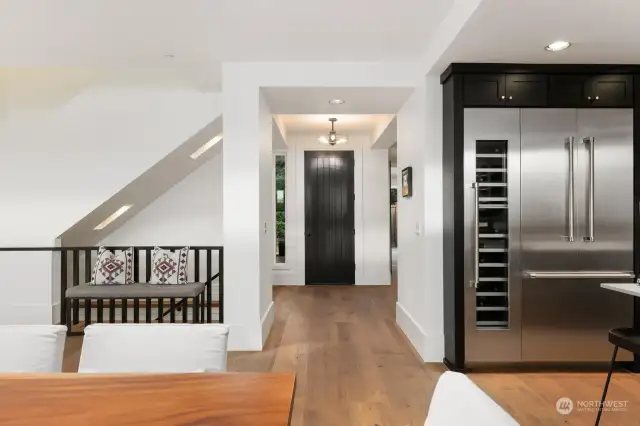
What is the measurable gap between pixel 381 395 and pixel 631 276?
2241 mm

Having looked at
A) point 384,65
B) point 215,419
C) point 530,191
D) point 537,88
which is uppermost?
point 384,65

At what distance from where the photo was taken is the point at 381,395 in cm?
299

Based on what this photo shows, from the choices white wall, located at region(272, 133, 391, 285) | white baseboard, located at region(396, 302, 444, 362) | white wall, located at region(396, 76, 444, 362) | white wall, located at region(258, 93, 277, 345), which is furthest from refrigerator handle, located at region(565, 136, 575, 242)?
white wall, located at region(272, 133, 391, 285)

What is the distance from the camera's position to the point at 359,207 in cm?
789

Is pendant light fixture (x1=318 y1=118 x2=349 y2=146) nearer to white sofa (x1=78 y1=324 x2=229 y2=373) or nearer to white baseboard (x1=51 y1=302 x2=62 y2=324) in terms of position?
white baseboard (x1=51 y1=302 x2=62 y2=324)

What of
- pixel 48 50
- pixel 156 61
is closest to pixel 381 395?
pixel 156 61

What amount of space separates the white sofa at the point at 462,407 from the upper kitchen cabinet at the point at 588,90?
3.16m

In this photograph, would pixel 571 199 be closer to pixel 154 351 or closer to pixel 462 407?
pixel 462 407

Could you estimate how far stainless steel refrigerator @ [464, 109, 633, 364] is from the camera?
11.3 feet

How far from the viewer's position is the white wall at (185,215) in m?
7.08

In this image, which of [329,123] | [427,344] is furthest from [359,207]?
[427,344]

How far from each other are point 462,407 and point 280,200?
7.12 meters

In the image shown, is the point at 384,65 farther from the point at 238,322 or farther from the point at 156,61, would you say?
the point at 238,322

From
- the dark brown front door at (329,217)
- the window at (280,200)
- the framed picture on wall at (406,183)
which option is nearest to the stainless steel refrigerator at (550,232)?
the framed picture on wall at (406,183)
